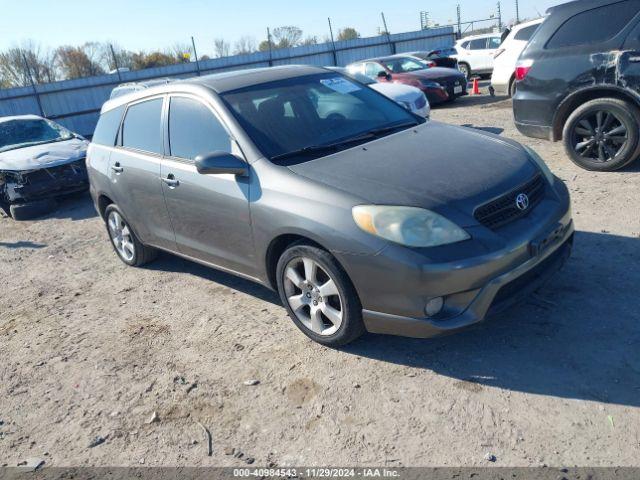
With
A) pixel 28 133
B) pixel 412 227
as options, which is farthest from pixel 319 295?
pixel 28 133

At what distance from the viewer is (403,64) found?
14.7 metres

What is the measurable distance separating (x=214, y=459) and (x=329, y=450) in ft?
1.98

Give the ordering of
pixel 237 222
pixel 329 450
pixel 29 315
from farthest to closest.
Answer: pixel 29 315
pixel 237 222
pixel 329 450

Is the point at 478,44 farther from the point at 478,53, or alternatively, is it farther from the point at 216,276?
the point at 216,276

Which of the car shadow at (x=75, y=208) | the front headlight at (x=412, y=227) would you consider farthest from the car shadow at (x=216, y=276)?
the car shadow at (x=75, y=208)

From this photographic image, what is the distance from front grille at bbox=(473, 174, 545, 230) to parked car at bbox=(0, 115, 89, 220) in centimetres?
756

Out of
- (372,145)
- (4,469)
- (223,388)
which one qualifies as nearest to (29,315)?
(4,469)

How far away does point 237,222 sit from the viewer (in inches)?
148

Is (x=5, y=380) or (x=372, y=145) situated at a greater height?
(x=372, y=145)

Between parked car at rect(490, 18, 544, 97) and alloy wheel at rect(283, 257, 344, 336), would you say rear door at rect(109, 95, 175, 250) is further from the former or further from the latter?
parked car at rect(490, 18, 544, 97)

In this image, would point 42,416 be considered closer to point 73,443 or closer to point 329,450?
point 73,443

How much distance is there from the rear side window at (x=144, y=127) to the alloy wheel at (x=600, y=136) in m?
4.47

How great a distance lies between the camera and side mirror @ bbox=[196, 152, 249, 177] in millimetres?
3551

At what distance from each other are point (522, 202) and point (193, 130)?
8.10ft
